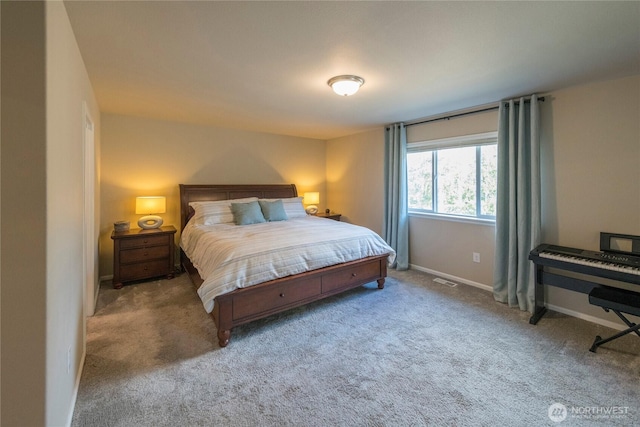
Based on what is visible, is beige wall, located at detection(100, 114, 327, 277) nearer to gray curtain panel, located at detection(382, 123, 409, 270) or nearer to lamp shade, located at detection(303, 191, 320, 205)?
lamp shade, located at detection(303, 191, 320, 205)

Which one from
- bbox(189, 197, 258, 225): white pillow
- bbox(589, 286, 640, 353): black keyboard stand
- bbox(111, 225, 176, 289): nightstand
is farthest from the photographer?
bbox(189, 197, 258, 225): white pillow

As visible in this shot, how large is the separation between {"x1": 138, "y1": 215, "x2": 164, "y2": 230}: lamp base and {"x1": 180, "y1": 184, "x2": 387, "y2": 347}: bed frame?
1.14 ft

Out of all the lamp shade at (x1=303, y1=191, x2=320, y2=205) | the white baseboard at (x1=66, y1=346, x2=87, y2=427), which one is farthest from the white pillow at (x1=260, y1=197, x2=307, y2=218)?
the white baseboard at (x1=66, y1=346, x2=87, y2=427)

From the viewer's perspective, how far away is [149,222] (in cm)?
384

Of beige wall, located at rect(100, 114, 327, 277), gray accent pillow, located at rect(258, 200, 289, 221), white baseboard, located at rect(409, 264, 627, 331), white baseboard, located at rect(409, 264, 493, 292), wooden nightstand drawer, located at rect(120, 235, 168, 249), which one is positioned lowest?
white baseboard, located at rect(409, 264, 627, 331)

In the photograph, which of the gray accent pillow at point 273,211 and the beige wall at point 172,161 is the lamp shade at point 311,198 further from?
the gray accent pillow at point 273,211

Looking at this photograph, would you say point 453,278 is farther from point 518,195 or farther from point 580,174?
point 580,174

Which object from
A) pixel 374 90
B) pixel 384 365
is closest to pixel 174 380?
pixel 384 365

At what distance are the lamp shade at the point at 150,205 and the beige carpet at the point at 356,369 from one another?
4.17 ft

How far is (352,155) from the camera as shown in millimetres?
5258

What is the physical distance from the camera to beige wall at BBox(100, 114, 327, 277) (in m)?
3.78

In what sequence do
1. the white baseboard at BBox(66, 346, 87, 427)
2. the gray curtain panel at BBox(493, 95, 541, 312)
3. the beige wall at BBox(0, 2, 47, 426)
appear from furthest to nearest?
the gray curtain panel at BBox(493, 95, 541, 312)
the white baseboard at BBox(66, 346, 87, 427)
the beige wall at BBox(0, 2, 47, 426)

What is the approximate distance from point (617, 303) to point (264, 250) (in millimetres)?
2818

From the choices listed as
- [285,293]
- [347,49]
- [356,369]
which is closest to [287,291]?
[285,293]
